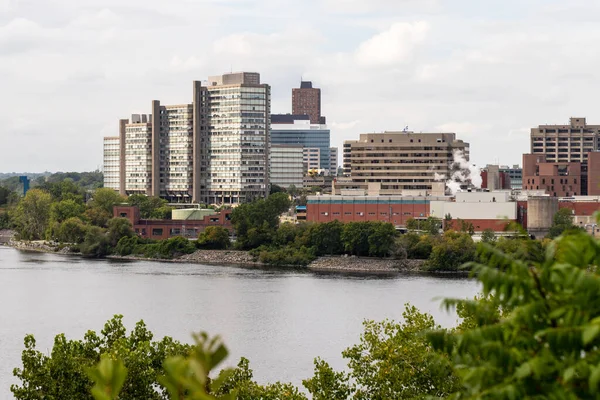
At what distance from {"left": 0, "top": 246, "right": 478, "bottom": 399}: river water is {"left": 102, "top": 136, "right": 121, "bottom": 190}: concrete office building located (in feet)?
205

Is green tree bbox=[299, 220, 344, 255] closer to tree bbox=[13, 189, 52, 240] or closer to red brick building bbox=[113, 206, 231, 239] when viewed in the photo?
red brick building bbox=[113, 206, 231, 239]

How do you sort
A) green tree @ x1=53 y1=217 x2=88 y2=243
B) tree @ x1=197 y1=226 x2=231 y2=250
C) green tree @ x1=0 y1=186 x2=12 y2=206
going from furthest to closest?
green tree @ x1=0 y1=186 x2=12 y2=206, green tree @ x1=53 y1=217 x2=88 y2=243, tree @ x1=197 y1=226 x2=231 y2=250

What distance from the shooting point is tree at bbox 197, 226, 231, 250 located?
8381cm

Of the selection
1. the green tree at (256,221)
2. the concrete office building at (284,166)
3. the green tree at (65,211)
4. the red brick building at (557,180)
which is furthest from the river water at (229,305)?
the concrete office building at (284,166)

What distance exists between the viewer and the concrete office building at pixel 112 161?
135m

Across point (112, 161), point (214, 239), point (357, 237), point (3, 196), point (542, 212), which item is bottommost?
point (214, 239)

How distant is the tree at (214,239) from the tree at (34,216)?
70.6ft

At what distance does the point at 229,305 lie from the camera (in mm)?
48969

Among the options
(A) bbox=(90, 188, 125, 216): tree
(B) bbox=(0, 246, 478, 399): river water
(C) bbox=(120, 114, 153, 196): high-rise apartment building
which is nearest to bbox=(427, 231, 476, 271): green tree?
(B) bbox=(0, 246, 478, 399): river water

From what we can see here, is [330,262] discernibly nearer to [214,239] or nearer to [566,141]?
[214,239]

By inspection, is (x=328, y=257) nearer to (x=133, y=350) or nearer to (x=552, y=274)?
(x=133, y=350)

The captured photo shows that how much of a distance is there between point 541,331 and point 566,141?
396ft

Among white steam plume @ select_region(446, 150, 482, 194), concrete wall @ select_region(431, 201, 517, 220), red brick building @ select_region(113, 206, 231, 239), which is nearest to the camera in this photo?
concrete wall @ select_region(431, 201, 517, 220)

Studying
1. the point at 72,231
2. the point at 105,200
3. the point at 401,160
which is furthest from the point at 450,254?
the point at 105,200
